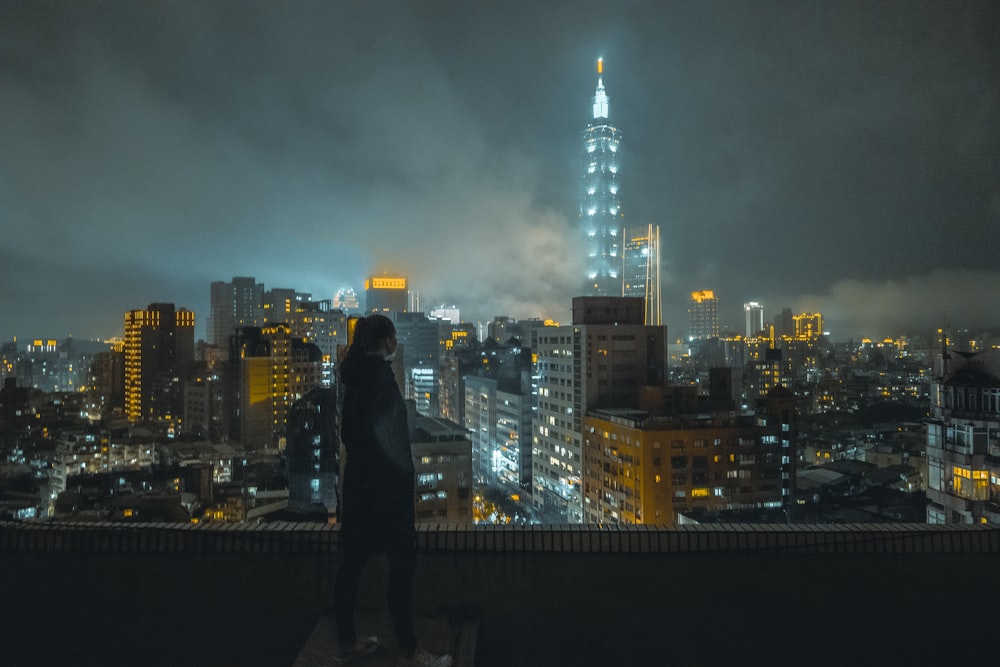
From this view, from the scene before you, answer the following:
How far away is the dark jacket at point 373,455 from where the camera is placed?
3.01 metres

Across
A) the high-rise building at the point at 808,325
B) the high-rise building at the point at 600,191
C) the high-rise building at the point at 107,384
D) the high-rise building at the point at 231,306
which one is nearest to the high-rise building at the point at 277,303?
the high-rise building at the point at 231,306

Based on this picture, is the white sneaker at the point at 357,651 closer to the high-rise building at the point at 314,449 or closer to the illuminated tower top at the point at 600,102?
the high-rise building at the point at 314,449

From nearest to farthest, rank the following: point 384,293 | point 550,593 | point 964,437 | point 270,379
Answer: point 550,593, point 964,437, point 270,379, point 384,293

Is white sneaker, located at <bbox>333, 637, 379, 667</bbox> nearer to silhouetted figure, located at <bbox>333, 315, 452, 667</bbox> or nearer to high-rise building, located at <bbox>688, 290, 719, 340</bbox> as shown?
silhouetted figure, located at <bbox>333, 315, 452, 667</bbox>

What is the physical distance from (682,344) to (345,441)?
79.2 m

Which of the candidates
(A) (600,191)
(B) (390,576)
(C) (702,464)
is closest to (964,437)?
(C) (702,464)

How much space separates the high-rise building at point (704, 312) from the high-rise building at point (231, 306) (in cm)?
6309

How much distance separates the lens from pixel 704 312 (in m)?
92.4

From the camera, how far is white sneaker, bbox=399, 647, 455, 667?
288 centimetres

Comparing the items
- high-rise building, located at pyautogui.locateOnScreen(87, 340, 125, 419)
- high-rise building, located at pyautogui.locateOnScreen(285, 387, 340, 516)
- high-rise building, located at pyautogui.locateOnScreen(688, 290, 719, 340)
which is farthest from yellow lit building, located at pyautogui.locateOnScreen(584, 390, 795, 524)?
high-rise building, located at pyautogui.locateOnScreen(688, 290, 719, 340)

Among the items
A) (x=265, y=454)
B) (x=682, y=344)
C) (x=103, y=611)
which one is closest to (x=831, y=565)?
(x=103, y=611)

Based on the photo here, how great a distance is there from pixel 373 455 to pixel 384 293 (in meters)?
55.2

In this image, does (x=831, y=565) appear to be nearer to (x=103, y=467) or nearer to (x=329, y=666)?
(x=329, y=666)

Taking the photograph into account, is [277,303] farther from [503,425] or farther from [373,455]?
[373,455]
